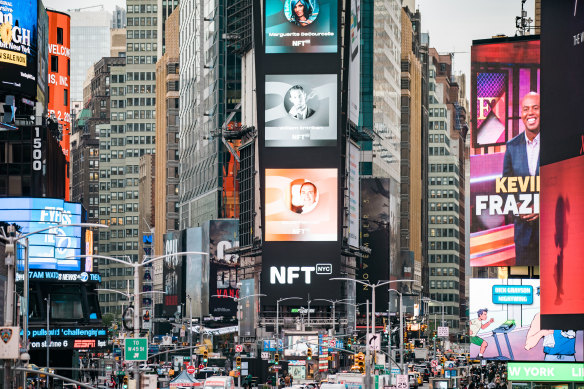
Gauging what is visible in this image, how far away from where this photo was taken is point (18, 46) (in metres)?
99.2

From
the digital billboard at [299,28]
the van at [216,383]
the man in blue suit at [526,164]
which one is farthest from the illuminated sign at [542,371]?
the digital billboard at [299,28]

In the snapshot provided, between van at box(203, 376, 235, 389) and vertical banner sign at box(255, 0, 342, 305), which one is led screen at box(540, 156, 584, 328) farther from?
vertical banner sign at box(255, 0, 342, 305)

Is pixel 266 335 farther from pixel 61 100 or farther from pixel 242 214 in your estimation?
pixel 61 100

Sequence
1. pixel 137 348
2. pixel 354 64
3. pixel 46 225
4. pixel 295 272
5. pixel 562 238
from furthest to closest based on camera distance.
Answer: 1. pixel 354 64
2. pixel 295 272
3. pixel 46 225
4. pixel 137 348
5. pixel 562 238

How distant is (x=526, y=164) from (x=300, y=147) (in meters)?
66.4

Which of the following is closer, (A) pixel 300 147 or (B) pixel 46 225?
(B) pixel 46 225

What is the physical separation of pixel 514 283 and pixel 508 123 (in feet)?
34.8

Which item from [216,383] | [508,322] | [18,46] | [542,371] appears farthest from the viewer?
[18,46]

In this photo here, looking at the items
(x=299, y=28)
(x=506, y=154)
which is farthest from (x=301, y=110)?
(x=506, y=154)

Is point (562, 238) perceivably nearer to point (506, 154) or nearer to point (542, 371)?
point (542, 371)

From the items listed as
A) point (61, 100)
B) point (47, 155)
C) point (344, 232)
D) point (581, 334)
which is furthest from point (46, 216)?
point (344, 232)

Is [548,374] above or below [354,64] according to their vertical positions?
below

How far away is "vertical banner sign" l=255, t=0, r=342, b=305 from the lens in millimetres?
149500

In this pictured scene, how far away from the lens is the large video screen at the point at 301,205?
152250mm
